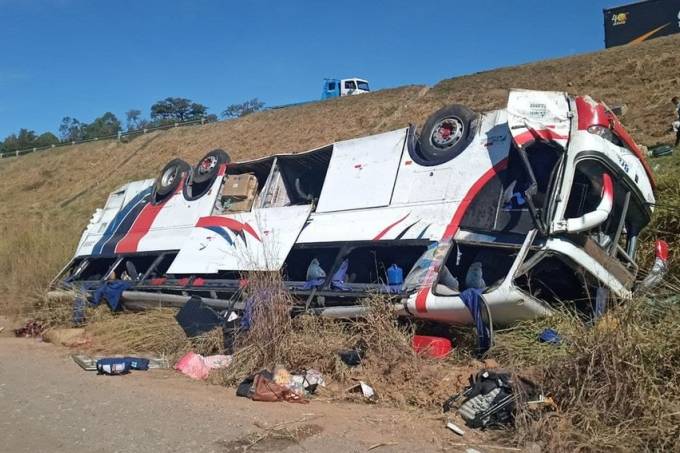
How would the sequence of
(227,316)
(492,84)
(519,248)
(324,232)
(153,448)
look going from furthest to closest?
(492,84)
(324,232)
(227,316)
(519,248)
(153,448)

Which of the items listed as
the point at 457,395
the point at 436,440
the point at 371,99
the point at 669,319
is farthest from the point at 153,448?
the point at 371,99

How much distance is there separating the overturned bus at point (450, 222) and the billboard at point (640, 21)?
2351 cm

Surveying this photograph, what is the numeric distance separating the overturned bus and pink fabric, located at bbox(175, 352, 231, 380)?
29.6 inches

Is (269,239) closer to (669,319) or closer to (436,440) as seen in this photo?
(436,440)

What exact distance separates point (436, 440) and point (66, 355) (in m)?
5.09

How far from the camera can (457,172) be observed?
6.95 metres

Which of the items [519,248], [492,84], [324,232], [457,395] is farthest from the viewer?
[492,84]

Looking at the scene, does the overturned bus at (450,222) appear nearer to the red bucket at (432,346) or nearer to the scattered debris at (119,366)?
the red bucket at (432,346)

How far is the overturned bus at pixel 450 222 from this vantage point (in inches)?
234

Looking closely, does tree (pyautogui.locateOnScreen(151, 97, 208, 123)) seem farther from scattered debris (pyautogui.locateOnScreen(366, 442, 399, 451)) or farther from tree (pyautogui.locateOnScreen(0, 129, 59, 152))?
scattered debris (pyautogui.locateOnScreen(366, 442, 399, 451))

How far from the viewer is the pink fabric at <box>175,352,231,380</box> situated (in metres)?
6.20

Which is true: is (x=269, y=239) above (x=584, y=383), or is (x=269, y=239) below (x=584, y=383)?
above

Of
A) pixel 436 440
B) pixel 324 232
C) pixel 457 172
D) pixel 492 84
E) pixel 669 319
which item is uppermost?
pixel 492 84

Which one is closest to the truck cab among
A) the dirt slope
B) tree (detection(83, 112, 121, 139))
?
the dirt slope
